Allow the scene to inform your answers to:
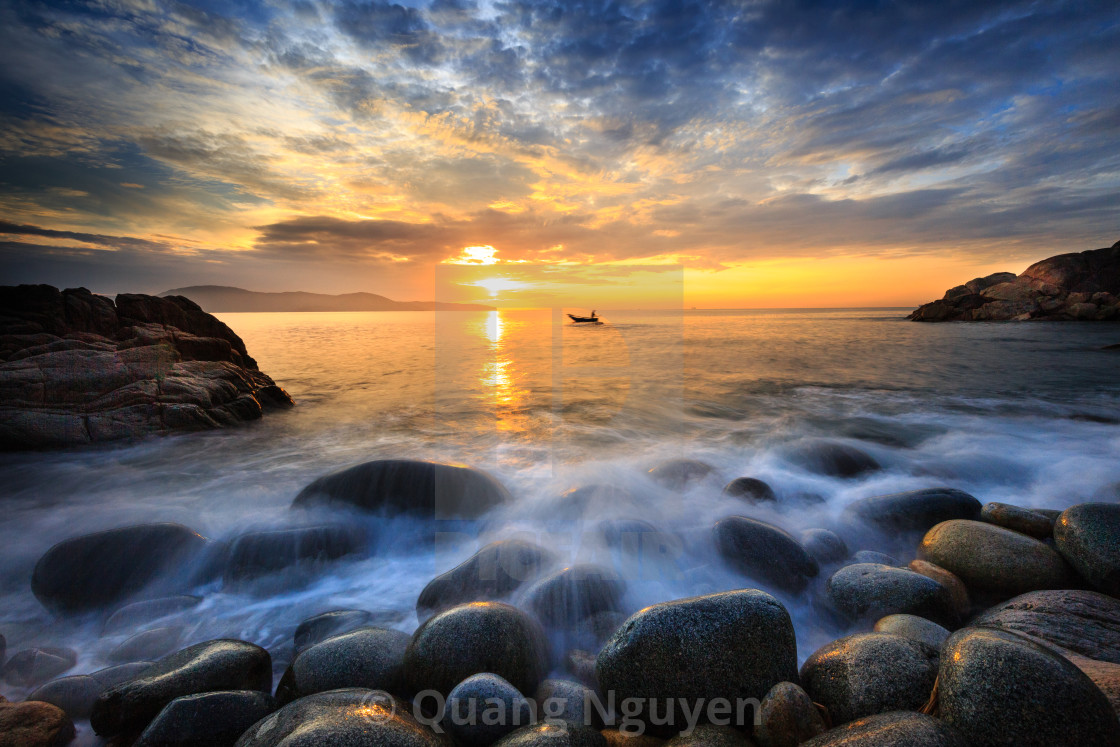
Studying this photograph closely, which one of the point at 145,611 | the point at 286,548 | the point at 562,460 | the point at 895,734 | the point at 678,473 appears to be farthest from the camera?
the point at 562,460

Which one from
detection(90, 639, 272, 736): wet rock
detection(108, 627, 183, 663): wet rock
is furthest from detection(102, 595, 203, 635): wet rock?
detection(90, 639, 272, 736): wet rock

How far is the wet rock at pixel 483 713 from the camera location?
247cm

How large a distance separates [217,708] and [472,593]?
6.79 feet

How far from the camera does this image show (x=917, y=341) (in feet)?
88.5

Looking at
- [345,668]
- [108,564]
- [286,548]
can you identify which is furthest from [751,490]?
[108,564]

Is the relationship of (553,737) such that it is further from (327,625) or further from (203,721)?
(327,625)

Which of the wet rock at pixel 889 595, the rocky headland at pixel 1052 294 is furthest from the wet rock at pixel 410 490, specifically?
the rocky headland at pixel 1052 294

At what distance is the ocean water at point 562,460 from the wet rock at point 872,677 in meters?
1.31

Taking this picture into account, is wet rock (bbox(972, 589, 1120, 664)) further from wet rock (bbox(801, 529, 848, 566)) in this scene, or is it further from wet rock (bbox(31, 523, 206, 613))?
wet rock (bbox(31, 523, 206, 613))

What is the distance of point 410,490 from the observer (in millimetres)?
6094

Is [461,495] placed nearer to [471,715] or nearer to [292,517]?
[292,517]

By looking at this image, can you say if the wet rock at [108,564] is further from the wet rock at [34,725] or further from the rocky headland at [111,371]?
the rocky headland at [111,371]

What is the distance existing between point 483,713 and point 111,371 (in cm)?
1084

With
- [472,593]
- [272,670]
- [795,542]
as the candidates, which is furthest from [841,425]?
[272,670]
